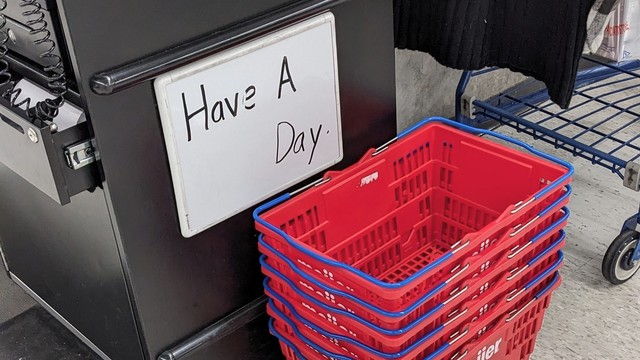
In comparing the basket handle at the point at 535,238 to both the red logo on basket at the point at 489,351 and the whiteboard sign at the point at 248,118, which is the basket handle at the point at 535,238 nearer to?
the red logo on basket at the point at 489,351

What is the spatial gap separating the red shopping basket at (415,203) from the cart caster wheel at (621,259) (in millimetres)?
347

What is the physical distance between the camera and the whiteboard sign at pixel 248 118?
121 cm

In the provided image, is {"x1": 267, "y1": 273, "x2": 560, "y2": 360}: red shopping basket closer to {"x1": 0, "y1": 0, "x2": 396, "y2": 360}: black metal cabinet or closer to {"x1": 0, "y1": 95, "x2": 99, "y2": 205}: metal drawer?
{"x1": 0, "y1": 0, "x2": 396, "y2": 360}: black metal cabinet

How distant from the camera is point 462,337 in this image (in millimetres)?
1322

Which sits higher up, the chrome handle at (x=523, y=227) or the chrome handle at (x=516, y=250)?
the chrome handle at (x=523, y=227)

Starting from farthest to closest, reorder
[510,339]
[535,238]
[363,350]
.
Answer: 1. [510,339]
2. [535,238]
3. [363,350]

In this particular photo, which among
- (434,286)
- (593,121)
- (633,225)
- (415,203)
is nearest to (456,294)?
(434,286)

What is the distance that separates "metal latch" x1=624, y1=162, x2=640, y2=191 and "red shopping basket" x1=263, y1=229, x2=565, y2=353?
0.40m

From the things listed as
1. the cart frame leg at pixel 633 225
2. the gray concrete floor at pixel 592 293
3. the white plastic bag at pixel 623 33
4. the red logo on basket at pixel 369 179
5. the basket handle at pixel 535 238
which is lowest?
the gray concrete floor at pixel 592 293

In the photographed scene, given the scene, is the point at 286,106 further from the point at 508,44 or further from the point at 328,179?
the point at 508,44

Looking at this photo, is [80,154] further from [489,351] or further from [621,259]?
[621,259]

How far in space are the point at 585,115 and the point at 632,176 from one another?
15.5 inches

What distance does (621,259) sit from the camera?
177cm

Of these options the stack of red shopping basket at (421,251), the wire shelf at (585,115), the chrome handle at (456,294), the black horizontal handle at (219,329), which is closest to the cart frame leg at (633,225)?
the wire shelf at (585,115)
